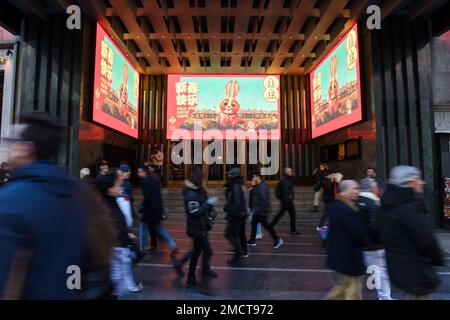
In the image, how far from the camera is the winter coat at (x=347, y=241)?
9.02 ft

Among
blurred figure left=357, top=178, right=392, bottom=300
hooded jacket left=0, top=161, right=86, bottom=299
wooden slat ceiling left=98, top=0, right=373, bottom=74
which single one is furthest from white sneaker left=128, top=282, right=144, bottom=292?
wooden slat ceiling left=98, top=0, right=373, bottom=74

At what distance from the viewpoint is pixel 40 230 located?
0.99 metres

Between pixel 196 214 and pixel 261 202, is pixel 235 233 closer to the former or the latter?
pixel 261 202

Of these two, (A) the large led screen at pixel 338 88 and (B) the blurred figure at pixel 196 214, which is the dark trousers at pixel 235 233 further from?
(A) the large led screen at pixel 338 88

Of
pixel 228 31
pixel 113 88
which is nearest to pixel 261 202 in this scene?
pixel 228 31

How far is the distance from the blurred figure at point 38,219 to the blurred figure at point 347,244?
7.87ft

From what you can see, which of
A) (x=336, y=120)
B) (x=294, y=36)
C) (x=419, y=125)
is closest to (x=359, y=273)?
(x=419, y=125)

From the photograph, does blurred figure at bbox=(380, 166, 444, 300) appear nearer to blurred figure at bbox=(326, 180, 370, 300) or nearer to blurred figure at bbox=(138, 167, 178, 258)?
blurred figure at bbox=(326, 180, 370, 300)

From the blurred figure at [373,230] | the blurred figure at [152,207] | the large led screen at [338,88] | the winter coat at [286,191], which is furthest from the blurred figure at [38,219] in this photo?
the large led screen at [338,88]

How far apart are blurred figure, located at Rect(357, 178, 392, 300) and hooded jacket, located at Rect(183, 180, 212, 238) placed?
6.40 ft

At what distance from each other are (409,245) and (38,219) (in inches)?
100

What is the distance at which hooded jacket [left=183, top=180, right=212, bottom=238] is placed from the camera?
13.0 ft
